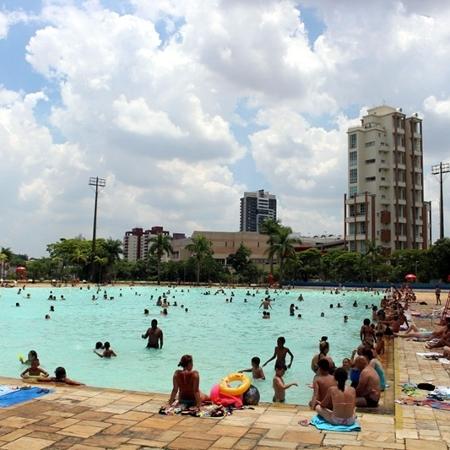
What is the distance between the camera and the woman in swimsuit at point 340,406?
7.13m

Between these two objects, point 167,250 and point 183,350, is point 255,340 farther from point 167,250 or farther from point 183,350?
point 167,250

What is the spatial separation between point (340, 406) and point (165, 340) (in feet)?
50.4

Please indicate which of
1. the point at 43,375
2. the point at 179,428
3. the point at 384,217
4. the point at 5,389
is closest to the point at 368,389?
the point at 179,428

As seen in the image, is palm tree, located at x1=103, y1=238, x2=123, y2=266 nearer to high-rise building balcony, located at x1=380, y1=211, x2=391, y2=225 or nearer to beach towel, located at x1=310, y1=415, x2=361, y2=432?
high-rise building balcony, located at x1=380, y1=211, x2=391, y2=225

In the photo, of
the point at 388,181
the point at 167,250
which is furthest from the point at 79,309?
the point at 388,181

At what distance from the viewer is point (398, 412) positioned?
7945mm

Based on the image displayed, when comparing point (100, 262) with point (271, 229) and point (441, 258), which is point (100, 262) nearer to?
point (271, 229)

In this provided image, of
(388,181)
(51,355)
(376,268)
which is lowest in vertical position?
(51,355)

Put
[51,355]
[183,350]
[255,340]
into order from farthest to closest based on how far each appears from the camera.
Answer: [255,340] → [183,350] → [51,355]

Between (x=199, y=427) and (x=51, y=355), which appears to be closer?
(x=199, y=427)

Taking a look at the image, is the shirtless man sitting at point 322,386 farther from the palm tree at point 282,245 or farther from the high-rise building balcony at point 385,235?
the high-rise building balcony at point 385,235

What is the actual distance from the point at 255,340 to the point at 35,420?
1607cm

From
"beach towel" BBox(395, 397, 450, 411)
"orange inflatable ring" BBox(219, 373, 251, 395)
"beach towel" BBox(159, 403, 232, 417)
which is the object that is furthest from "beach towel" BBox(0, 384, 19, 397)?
"beach towel" BBox(395, 397, 450, 411)

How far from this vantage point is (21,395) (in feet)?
28.2
